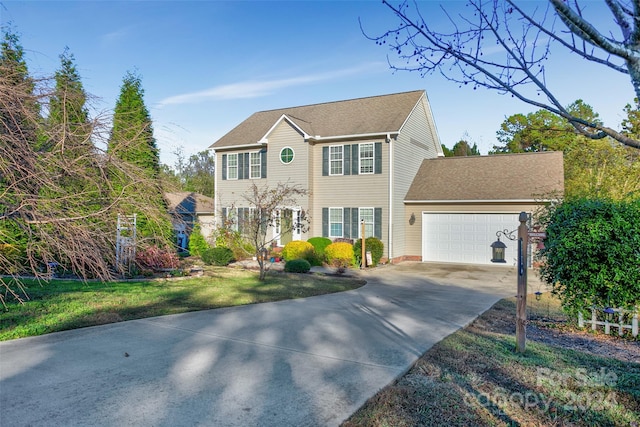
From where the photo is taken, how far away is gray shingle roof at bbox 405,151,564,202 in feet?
56.7

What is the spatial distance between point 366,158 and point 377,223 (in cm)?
299

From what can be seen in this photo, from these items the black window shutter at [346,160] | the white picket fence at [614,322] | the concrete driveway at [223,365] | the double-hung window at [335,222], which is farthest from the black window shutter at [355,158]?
the white picket fence at [614,322]

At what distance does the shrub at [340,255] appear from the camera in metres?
16.6

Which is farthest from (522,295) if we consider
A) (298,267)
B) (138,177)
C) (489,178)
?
(489,178)

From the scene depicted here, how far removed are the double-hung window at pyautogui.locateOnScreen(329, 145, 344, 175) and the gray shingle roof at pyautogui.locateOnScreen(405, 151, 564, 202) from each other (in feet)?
11.4

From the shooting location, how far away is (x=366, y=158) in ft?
61.6

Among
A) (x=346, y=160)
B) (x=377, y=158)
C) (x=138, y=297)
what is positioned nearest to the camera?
(x=138, y=297)

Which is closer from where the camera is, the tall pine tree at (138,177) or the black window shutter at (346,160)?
the tall pine tree at (138,177)

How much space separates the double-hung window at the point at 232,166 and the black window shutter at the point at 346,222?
6613 mm

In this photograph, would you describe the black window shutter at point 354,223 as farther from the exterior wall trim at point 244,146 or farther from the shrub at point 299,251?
the exterior wall trim at point 244,146

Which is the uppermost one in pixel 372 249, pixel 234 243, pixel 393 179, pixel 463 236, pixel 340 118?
pixel 340 118

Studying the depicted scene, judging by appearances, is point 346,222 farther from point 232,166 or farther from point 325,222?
point 232,166

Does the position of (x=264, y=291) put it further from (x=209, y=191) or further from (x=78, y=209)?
(x=209, y=191)

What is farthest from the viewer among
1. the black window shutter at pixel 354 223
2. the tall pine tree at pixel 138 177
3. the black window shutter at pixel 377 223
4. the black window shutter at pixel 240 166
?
the black window shutter at pixel 240 166
